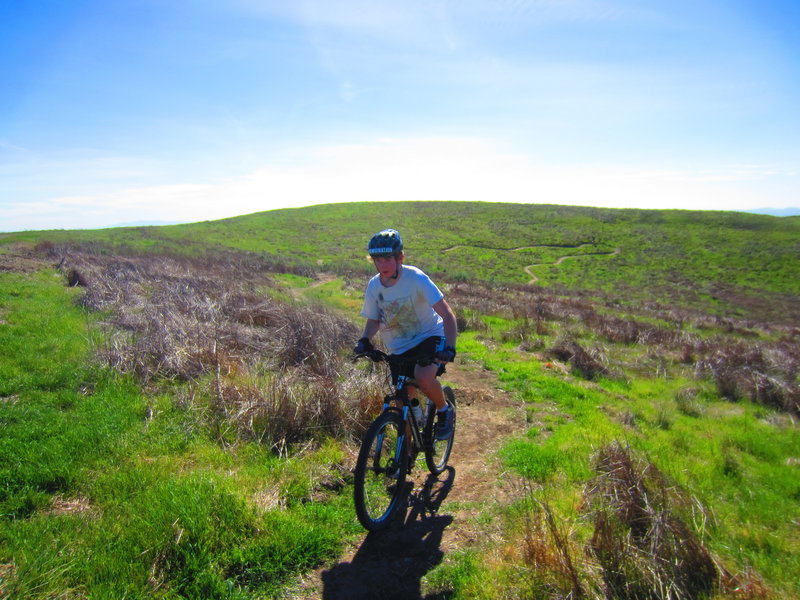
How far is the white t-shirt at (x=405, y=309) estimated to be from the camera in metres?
A: 4.05

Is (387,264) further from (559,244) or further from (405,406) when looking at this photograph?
(559,244)

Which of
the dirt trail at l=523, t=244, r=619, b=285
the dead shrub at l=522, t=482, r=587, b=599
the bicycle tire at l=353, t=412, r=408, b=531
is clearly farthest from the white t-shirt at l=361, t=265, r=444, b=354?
the dirt trail at l=523, t=244, r=619, b=285

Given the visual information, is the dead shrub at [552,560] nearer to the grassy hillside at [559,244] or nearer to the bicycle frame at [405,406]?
the bicycle frame at [405,406]

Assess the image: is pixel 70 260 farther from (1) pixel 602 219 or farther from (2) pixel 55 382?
(1) pixel 602 219

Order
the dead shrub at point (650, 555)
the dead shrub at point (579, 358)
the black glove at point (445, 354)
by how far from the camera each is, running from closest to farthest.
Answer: the dead shrub at point (650, 555) → the black glove at point (445, 354) → the dead shrub at point (579, 358)

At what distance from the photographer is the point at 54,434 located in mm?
4375

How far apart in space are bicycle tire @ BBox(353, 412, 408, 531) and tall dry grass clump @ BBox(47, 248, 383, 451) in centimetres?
112

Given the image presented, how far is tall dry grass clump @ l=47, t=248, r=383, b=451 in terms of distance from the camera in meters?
4.99

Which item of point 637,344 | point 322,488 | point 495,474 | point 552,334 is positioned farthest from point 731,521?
point 637,344

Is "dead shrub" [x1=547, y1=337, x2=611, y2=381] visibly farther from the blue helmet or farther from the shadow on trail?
the blue helmet

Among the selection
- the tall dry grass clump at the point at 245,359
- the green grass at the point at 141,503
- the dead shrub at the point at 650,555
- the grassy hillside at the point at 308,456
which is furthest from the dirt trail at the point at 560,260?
the green grass at the point at 141,503

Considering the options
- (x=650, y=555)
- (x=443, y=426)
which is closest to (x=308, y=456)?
(x=443, y=426)

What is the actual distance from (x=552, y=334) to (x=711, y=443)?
6.77 m

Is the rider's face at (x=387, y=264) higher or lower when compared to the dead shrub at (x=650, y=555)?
higher
